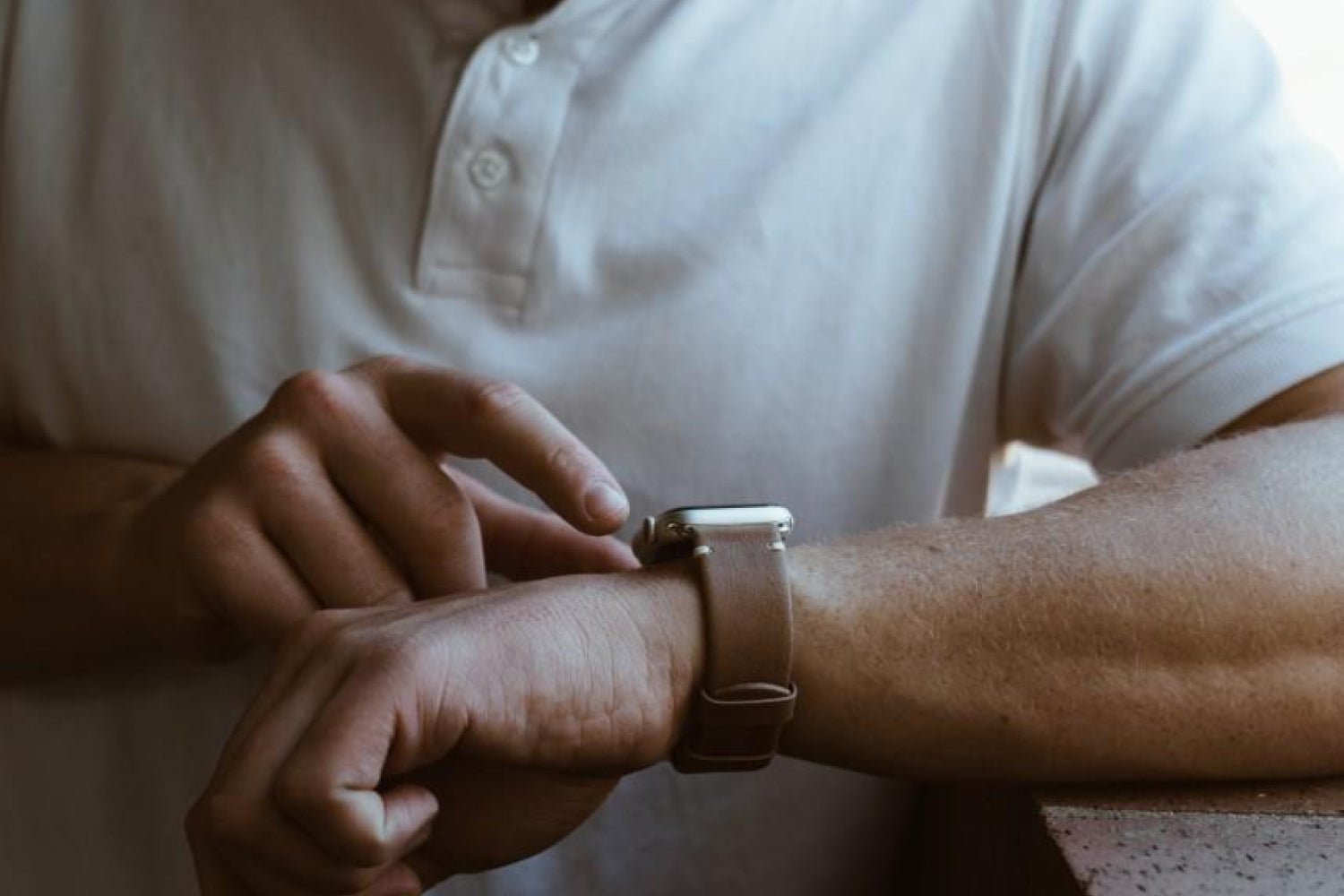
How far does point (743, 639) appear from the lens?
0.85 m

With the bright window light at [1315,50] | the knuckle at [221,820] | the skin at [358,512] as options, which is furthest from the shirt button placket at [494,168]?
the bright window light at [1315,50]

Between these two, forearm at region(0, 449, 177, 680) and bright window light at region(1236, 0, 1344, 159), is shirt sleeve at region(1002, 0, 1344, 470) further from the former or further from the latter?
bright window light at region(1236, 0, 1344, 159)

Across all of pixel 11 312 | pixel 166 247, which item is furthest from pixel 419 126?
pixel 11 312

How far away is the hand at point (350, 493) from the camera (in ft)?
3.06

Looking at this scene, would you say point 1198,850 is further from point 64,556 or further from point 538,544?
point 64,556

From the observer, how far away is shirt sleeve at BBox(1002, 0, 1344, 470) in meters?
1.09

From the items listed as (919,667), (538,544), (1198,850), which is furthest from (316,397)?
(1198,850)

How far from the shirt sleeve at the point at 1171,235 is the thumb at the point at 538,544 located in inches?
14.6

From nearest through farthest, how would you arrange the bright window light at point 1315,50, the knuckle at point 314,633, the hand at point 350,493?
the knuckle at point 314,633 < the hand at point 350,493 < the bright window light at point 1315,50

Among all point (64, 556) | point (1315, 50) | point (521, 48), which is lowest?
point (64, 556)

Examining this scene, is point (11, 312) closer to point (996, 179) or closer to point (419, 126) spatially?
point (419, 126)

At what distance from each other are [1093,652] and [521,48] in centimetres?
60

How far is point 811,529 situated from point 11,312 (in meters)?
0.62

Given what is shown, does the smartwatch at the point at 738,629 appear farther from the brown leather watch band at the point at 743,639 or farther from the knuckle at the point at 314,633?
the knuckle at the point at 314,633
